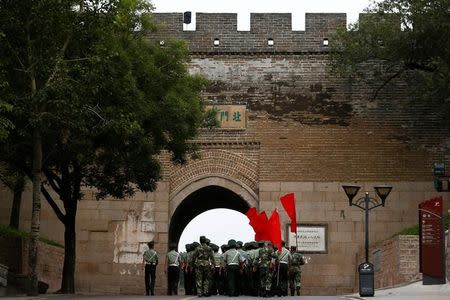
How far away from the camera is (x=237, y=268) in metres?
21.1

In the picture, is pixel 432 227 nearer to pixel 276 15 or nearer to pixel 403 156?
pixel 403 156

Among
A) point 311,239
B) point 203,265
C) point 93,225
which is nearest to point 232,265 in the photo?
point 203,265

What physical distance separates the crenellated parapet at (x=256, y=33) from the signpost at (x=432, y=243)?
10.4m

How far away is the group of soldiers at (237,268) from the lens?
67.5 ft

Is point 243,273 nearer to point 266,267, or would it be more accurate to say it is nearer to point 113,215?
point 266,267

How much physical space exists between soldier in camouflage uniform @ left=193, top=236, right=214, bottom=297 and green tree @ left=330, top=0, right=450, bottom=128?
9740 mm

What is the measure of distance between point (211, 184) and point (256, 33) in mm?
5578

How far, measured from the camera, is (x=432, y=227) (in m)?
22.3

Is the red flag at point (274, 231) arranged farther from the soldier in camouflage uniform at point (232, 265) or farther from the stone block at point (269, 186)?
the stone block at point (269, 186)

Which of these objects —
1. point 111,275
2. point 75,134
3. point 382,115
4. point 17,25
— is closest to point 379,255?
point 382,115

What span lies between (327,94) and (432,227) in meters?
9.50

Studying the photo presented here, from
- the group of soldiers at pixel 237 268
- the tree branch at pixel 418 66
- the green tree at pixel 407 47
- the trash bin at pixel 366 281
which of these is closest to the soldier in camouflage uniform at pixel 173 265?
the group of soldiers at pixel 237 268

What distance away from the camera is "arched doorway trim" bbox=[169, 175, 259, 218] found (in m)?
30.3

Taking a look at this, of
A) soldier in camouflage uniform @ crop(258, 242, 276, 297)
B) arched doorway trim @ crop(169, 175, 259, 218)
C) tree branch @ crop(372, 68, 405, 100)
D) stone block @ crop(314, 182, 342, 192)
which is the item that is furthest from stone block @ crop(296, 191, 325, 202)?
soldier in camouflage uniform @ crop(258, 242, 276, 297)
